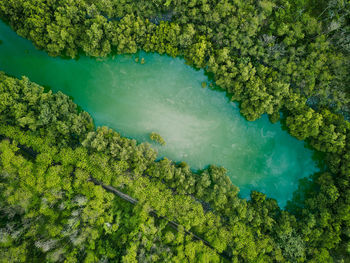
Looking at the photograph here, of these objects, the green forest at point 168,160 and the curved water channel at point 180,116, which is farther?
the curved water channel at point 180,116

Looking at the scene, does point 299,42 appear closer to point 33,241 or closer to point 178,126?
point 178,126

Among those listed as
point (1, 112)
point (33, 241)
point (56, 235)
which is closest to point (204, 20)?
point (1, 112)

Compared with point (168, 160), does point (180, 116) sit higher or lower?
higher

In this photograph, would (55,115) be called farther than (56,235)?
Yes

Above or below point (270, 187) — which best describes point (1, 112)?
below
